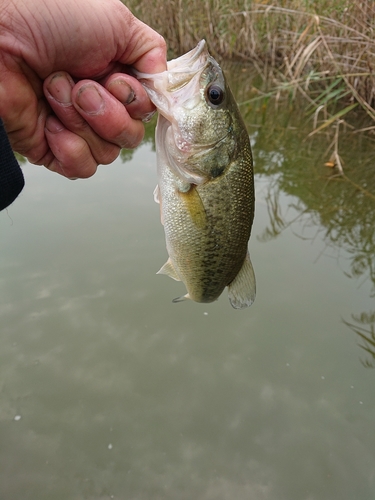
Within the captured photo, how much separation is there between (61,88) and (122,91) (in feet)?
0.66

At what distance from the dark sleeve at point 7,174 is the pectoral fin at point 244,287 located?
87cm

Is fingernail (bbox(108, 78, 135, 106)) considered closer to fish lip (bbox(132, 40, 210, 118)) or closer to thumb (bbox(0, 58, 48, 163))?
fish lip (bbox(132, 40, 210, 118))

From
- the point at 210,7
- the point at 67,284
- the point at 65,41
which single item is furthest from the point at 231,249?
the point at 210,7

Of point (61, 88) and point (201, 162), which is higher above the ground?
point (61, 88)

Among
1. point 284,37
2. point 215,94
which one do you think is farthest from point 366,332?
point 284,37

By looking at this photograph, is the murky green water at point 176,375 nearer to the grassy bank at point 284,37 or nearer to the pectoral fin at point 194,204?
the pectoral fin at point 194,204

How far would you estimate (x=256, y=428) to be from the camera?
2.42m

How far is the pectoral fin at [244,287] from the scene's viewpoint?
5.31 ft

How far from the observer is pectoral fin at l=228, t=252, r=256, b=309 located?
1.62m

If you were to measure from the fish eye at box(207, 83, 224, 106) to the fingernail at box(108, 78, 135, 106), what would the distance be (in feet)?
0.87

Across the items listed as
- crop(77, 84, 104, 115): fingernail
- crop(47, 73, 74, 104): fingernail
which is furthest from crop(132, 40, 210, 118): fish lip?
crop(47, 73, 74, 104): fingernail

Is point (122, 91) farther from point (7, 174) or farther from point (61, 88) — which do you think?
point (7, 174)

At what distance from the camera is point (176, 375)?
2648mm

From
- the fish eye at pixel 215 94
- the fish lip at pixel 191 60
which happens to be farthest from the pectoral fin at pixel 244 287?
the fish lip at pixel 191 60
